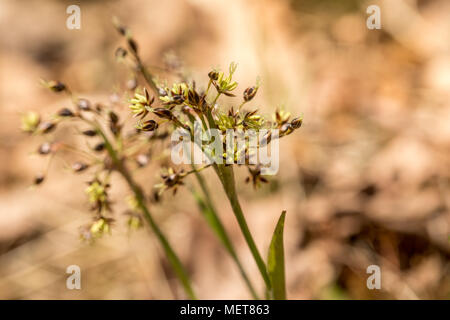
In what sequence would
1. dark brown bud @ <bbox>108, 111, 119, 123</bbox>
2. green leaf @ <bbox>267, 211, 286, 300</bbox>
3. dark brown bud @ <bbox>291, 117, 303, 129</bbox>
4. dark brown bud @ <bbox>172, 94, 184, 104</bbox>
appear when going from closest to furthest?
1. dark brown bud @ <bbox>172, 94, 184, 104</bbox>
2. dark brown bud @ <bbox>291, 117, 303, 129</bbox>
3. green leaf @ <bbox>267, 211, 286, 300</bbox>
4. dark brown bud @ <bbox>108, 111, 119, 123</bbox>

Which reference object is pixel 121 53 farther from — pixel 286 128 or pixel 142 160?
pixel 286 128

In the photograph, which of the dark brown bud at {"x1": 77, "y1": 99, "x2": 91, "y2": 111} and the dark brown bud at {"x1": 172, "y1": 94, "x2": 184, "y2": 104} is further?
the dark brown bud at {"x1": 77, "y1": 99, "x2": 91, "y2": 111}

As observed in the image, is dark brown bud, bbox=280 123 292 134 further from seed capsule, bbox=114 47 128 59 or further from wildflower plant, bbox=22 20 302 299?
seed capsule, bbox=114 47 128 59

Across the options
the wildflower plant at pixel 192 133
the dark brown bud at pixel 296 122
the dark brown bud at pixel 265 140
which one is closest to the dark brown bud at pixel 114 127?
the wildflower plant at pixel 192 133

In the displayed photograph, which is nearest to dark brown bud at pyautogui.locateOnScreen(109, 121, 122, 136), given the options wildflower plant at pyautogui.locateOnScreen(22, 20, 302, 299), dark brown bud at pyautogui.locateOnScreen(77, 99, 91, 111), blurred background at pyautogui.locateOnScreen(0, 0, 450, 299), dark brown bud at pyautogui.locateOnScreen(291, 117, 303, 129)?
wildflower plant at pyautogui.locateOnScreen(22, 20, 302, 299)

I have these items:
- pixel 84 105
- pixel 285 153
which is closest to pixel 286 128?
pixel 84 105

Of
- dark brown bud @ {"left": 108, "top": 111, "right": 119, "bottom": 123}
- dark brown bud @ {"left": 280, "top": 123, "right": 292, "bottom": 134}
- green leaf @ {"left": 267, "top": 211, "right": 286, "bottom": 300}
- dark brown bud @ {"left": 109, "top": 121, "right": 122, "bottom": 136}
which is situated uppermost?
Answer: dark brown bud @ {"left": 108, "top": 111, "right": 119, "bottom": 123}

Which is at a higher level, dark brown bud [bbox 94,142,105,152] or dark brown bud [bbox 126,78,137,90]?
dark brown bud [bbox 126,78,137,90]
